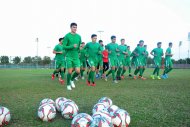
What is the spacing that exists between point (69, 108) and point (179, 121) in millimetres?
2135

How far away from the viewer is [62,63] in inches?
534

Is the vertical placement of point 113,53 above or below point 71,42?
below

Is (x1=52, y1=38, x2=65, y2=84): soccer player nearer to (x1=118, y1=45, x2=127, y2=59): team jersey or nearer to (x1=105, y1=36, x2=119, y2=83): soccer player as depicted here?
(x1=105, y1=36, x2=119, y2=83): soccer player

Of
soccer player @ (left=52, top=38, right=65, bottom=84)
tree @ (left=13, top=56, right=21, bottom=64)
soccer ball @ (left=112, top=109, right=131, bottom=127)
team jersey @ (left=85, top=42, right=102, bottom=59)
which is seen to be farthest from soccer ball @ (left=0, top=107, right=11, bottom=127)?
tree @ (left=13, top=56, right=21, bottom=64)

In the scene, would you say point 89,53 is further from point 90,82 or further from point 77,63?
point 77,63

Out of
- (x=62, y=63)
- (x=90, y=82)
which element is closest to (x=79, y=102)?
(x=90, y=82)

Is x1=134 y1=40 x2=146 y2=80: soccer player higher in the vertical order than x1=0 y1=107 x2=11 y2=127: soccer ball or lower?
higher

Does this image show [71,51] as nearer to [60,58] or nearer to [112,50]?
[60,58]

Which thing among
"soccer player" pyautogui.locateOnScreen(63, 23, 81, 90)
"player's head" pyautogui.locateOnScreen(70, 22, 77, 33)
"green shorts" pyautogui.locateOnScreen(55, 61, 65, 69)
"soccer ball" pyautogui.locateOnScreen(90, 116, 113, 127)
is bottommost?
"soccer ball" pyautogui.locateOnScreen(90, 116, 113, 127)

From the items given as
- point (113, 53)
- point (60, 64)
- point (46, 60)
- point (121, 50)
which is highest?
point (46, 60)

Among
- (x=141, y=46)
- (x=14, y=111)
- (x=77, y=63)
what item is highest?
(x=141, y=46)

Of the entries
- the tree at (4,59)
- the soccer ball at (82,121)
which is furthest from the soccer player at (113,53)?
the tree at (4,59)

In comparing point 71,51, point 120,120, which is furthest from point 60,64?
point 120,120

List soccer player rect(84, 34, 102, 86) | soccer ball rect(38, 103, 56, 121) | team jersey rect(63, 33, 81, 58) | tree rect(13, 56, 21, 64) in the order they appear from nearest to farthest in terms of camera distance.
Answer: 1. soccer ball rect(38, 103, 56, 121)
2. team jersey rect(63, 33, 81, 58)
3. soccer player rect(84, 34, 102, 86)
4. tree rect(13, 56, 21, 64)
